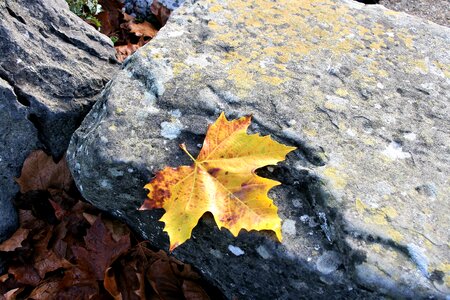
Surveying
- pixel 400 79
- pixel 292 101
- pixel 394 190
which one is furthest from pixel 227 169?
pixel 400 79

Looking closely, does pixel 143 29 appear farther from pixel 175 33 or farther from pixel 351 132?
A: pixel 351 132

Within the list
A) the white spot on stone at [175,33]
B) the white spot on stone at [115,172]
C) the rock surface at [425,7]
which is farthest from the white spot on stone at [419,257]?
the rock surface at [425,7]

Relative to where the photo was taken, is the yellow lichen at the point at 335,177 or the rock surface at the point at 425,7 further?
the rock surface at the point at 425,7

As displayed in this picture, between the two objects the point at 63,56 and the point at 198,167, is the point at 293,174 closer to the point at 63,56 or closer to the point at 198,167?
the point at 198,167

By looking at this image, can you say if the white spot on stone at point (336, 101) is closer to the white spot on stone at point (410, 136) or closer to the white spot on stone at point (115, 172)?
the white spot on stone at point (410, 136)

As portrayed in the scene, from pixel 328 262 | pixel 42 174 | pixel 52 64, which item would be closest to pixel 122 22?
pixel 52 64

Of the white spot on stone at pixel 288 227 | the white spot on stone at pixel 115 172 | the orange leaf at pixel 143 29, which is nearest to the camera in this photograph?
the white spot on stone at pixel 288 227

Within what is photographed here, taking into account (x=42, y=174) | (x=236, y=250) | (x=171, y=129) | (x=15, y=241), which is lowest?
(x=15, y=241)

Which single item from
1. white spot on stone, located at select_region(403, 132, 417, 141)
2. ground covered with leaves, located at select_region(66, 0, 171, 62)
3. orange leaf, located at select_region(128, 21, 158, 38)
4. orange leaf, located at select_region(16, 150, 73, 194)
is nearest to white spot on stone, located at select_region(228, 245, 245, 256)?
white spot on stone, located at select_region(403, 132, 417, 141)
